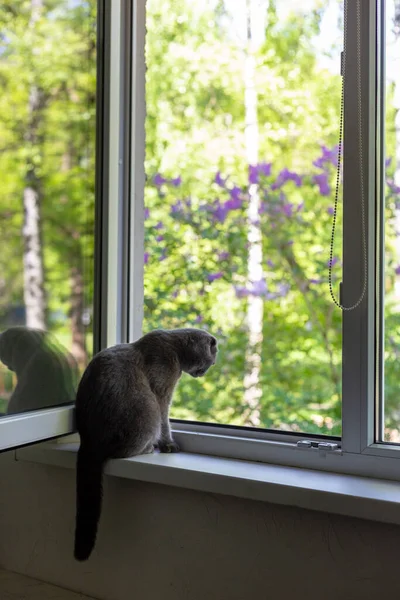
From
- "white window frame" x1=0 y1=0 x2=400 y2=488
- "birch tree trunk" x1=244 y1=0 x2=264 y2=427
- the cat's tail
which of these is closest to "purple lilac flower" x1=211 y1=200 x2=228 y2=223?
"birch tree trunk" x1=244 y1=0 x2=264 y2=427

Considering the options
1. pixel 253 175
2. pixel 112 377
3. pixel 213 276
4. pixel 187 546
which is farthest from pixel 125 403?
pixel 253 175

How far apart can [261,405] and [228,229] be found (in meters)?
0.81

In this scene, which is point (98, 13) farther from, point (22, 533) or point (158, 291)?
point (158, 291)

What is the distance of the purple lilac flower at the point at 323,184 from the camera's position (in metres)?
2.88

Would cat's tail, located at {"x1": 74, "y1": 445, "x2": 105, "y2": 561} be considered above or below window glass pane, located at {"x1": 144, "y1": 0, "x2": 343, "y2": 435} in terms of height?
below

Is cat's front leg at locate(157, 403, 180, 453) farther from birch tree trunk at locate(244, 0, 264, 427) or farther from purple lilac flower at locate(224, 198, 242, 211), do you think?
purple lilac flower at locate(224, 198, 242, 211)

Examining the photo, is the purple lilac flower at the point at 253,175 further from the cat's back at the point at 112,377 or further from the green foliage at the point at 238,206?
the cat's back at the point at 112,377

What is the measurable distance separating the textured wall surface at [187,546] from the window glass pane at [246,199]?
4.30ft

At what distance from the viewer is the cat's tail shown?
1.24 m

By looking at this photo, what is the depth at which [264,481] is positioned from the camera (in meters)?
1.13

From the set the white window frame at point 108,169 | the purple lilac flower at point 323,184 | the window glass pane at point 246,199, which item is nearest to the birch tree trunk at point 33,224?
the white window frame at point 108,169

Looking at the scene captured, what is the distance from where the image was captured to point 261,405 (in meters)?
2.79

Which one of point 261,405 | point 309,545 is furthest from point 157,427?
point 261,405

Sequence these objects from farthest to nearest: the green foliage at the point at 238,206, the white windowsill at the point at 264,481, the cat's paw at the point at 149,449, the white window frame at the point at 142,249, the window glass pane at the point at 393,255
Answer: the green foliage at the point at 238,206, the window glass pane at the point at 393,255, the cat's paw at the point at 149,449, the white window frame at the point at 142,249, the white windowsill at the point at 264,481
